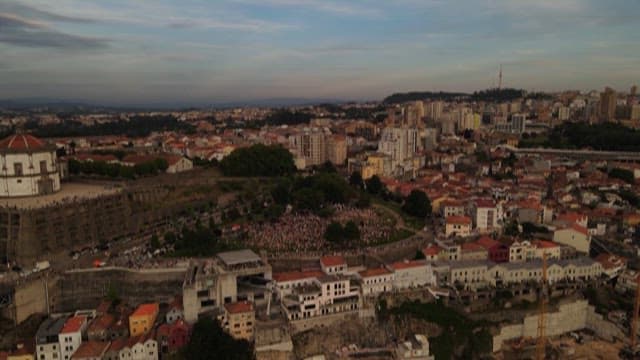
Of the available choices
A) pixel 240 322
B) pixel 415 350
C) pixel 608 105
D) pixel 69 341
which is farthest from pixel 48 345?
pixel 608 105

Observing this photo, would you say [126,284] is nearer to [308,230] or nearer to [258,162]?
[308,230]

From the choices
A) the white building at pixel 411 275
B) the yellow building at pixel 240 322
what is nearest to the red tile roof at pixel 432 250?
the white building at pixel 411 275

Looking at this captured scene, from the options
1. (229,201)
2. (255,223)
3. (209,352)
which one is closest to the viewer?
(209,352)

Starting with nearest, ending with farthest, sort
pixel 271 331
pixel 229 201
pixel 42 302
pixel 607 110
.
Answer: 1. pixel 271 331
2. pixel 42 302
3. pixel 229 201
4. pixel 607 110

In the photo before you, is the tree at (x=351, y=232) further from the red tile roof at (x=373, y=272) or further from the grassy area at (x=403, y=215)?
the grassy area at (x=403, y=215)

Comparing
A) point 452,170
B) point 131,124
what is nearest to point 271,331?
point 452,170

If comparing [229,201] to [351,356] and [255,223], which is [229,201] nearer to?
[255,223]
